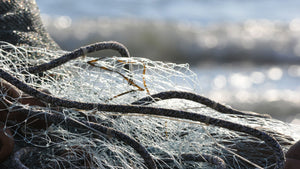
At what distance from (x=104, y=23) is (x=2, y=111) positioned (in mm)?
4921

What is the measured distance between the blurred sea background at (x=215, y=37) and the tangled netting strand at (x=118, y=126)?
2175mm

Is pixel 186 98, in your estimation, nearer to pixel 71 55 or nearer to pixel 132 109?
pixel 132 109

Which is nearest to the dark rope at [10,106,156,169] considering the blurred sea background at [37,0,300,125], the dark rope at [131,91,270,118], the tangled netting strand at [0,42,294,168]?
the tangled netting strand at [0,42,294,168]

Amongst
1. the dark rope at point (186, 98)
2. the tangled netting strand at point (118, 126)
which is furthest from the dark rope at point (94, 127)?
the dark rope at point (186, 98)

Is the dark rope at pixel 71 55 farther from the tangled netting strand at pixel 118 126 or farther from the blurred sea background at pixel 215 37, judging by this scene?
the blurred sea background at pixel 215 37

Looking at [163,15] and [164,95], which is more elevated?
[163,15]

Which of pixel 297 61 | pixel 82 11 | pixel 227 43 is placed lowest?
pixel 297 61

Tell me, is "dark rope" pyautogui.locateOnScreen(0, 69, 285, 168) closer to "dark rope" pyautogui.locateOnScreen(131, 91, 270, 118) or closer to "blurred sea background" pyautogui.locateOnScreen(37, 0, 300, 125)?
"dark rope" pyautogui.locateOnScreen(131, 91, 270, 118)

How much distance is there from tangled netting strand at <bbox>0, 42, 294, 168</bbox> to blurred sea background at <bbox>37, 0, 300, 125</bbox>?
85.6 inches

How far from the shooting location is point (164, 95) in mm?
638

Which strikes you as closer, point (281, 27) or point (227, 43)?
point (227, 43)

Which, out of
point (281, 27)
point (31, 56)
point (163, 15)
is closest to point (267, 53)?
point (281, 27)

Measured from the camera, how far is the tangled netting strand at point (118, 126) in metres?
→ 0.55

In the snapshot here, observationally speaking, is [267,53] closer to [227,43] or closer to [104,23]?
[227,43]
